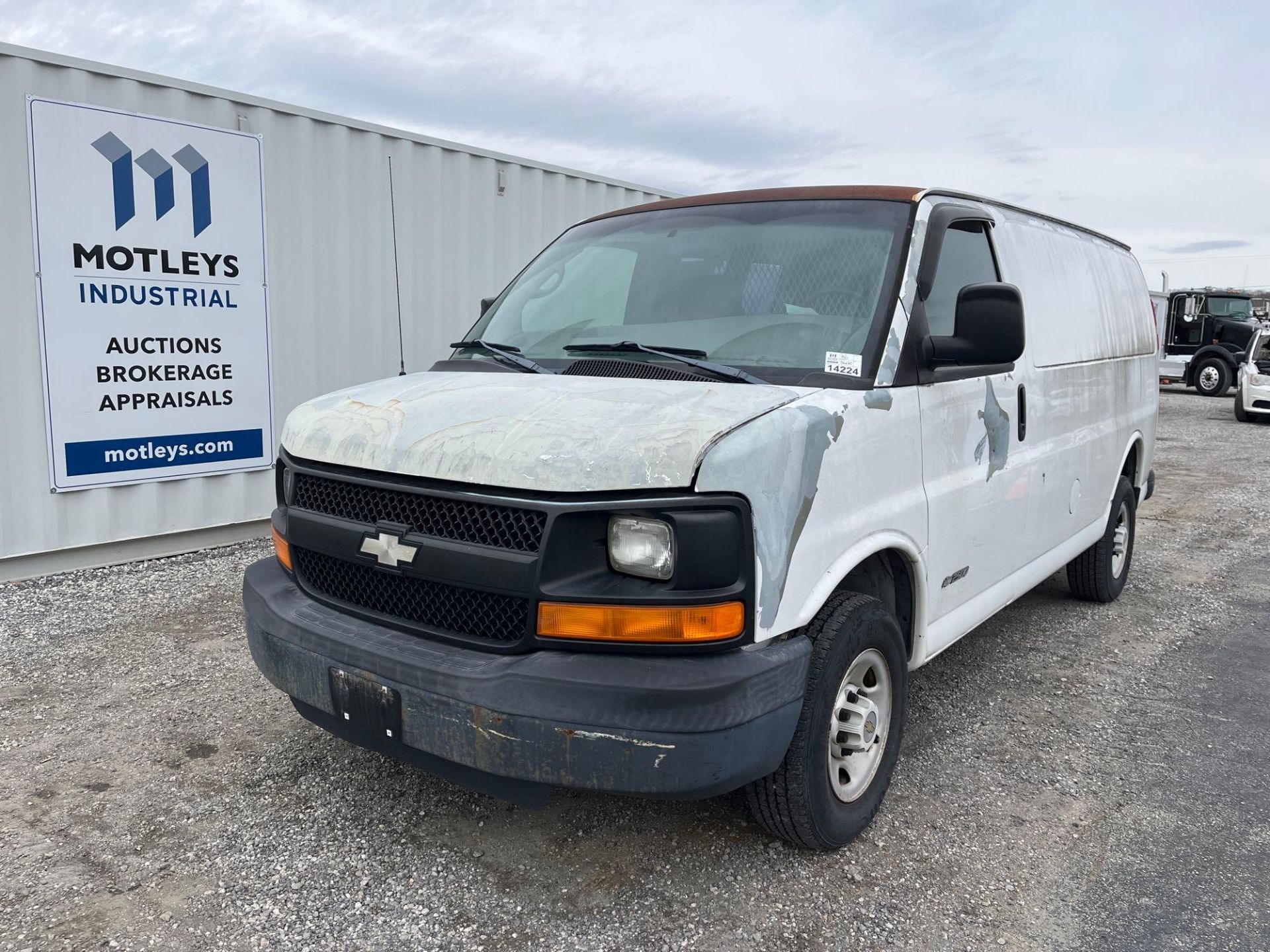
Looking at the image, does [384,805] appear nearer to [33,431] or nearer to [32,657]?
[32,657]

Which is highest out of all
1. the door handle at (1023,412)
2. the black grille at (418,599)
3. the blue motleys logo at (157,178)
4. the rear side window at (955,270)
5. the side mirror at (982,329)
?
the blue motleys logo at (157,178)

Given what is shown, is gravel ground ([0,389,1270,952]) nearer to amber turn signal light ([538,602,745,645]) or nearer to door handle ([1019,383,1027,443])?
amber turn signal light ([538,602,745,645])

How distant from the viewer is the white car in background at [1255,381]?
1761 centimetres

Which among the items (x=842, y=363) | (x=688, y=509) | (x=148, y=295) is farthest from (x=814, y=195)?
(x=148, y=295)

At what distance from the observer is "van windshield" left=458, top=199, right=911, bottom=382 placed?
10.0ft

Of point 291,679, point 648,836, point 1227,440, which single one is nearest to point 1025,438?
point 648,836

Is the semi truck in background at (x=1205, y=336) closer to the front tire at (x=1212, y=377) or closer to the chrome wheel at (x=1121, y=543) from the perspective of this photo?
the front tire at (x=1212, y=377)

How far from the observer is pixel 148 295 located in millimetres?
6133

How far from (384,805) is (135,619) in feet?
9.03

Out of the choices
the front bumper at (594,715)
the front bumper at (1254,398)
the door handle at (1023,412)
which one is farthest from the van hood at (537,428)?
the front bumper at (1254,398)

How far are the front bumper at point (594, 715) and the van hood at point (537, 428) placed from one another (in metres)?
0.46

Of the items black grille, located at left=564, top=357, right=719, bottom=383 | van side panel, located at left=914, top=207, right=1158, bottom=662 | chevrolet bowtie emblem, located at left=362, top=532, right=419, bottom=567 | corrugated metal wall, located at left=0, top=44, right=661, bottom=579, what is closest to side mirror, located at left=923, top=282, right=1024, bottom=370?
van side panel, located at left=914, top=207, right=1158, bottom=662

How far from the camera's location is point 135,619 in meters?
5.19

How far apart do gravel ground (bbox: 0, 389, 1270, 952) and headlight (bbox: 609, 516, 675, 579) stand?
1.05 metres
